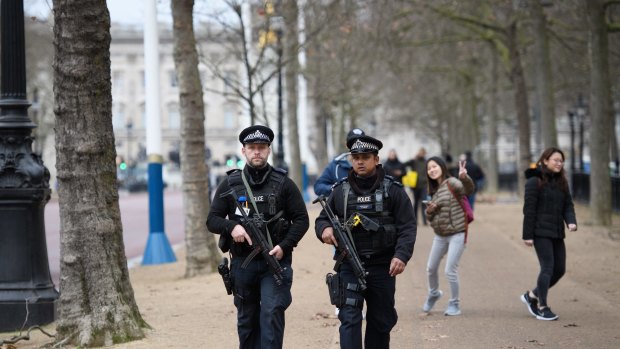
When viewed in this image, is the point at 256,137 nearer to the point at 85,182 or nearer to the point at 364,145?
the point at 364,145

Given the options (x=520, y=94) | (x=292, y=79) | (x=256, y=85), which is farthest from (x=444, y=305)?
(x=520, y=94)

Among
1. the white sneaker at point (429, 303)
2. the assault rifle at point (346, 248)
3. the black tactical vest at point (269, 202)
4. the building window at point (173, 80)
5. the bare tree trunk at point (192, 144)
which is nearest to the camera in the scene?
the assault rifle at point (346, 248)

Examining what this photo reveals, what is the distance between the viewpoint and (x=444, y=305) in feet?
41.8

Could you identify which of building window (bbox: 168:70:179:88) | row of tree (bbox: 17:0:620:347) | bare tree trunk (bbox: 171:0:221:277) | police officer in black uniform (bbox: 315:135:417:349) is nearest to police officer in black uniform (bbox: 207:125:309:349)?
police officer in black uniform (bbox: 315:135:417:349)

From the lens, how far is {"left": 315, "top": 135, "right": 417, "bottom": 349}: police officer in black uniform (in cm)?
763

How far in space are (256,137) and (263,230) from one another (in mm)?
649

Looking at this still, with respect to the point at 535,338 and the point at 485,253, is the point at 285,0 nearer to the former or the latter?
the point at 485,253

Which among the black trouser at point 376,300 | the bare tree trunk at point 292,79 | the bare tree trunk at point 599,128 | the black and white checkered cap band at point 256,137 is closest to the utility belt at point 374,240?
the black trouser at point 376,300

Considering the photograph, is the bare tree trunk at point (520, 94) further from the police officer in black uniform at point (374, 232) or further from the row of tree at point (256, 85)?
the police officer in black uniform at point (374, 232)

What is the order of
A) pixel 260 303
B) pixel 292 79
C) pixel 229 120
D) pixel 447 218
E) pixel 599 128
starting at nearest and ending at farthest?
pixel 260 303 → pixel 447 218 → pixel 599 128 → pixel 292 79 → pixel 229 120

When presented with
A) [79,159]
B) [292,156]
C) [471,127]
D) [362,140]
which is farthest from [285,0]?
[471,127]

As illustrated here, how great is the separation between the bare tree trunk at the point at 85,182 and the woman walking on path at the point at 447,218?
3504 mm

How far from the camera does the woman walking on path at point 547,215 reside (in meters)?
11.3

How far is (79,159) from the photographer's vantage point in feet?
32.0
